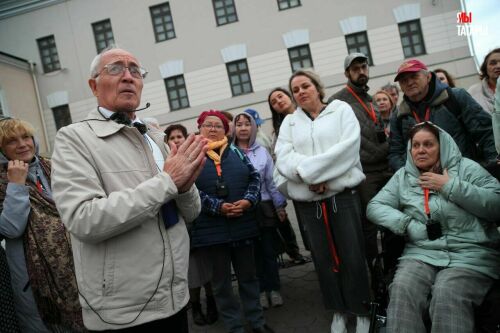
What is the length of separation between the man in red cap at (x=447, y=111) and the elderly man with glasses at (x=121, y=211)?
222 cm

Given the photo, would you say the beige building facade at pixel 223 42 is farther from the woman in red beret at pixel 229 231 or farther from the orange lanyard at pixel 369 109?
the woman in red beret at pixel 229 231

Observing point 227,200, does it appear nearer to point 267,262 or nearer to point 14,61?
point 267,262

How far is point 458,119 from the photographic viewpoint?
2916 mm

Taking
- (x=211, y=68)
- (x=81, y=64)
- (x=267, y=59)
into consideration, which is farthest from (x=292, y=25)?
(x=81, y=64)

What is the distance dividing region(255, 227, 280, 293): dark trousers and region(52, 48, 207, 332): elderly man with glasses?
6.51 feet

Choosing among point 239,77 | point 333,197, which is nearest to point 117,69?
point 333,197

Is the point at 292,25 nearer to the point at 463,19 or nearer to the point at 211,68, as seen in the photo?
the point at 211,68

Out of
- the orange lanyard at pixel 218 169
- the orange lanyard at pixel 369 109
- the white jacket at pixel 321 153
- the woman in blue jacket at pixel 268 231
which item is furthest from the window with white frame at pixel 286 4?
the orange lanyard at pixel 218 169

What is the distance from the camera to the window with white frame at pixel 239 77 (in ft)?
49.3

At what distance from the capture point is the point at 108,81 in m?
1.66

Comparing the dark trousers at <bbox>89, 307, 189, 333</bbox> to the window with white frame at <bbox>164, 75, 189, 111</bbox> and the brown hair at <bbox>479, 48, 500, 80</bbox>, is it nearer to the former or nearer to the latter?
the brown hair at <bbox>479, 48, 500, 80</bbox>

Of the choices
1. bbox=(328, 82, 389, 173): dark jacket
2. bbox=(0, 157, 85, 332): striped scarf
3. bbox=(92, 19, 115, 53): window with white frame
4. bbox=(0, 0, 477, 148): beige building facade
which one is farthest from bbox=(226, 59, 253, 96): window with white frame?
bbox=(0, 157, 85, 332): striped scarf

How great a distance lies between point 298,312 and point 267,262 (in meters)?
0.56

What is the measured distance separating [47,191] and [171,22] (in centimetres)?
1446
